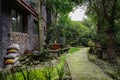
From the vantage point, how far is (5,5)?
12.9m

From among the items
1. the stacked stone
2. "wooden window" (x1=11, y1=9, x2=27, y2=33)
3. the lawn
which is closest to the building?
"wooden window" (x1=11, y1=9, x2=27, y2=33)

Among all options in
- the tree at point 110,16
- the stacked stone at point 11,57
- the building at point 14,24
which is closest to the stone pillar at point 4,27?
the building at point 14,24

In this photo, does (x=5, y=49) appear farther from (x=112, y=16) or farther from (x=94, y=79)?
(x=112, y=16)

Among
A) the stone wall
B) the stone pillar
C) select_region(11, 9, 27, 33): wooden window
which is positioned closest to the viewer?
the stone pillar

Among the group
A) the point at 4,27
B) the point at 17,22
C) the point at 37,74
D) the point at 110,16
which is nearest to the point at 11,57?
the point at 4,27

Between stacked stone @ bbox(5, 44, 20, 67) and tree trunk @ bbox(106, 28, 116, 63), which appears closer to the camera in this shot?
stacked stone @ bbox(5, 44, 20, 67)

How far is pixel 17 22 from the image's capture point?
54.2 ft

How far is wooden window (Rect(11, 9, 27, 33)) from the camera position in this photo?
15.4m

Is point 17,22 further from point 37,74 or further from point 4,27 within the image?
point 37,74

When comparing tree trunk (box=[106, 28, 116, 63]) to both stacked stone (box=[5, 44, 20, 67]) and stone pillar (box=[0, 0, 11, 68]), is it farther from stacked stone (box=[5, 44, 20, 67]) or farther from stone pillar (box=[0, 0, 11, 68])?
stone pillar (box=[0, 0, 11, 68])

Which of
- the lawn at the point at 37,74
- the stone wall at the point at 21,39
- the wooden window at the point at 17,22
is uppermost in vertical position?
the wooden window at the point at 17,22

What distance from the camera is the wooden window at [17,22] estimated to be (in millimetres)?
15364

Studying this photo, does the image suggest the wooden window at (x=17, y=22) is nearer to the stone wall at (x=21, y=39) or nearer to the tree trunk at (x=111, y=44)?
the stone wall at (x=21, y=39)

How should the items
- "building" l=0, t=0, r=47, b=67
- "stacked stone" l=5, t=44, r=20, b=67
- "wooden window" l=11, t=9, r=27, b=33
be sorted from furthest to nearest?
"wooden window" l=11, t=9, r=27, b=33, "building" l=0, t=0, r=47, b=67, "stacked stone" l=5, t=44, r=20, b=67
